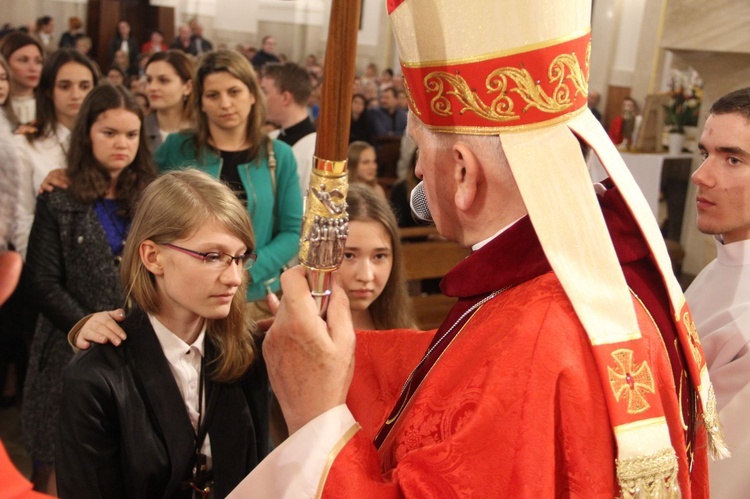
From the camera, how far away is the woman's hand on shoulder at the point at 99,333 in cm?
199

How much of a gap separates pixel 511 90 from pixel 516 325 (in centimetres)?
42

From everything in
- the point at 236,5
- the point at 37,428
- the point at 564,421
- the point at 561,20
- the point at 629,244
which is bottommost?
the point at 37,428

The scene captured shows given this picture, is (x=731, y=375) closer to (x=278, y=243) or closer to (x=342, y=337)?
(x=342, y=337)

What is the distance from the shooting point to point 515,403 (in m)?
1.34

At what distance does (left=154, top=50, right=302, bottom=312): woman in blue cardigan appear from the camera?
3525 mm

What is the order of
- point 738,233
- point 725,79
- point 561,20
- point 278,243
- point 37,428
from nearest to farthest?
1. point 561,20
2. point 738,233
3. point 37,428
4. point 278,243
5. point 725,79

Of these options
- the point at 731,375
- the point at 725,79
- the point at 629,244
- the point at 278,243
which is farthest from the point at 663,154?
the point at 629,244

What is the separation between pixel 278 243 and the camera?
3.56 m

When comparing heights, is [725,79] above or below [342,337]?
above

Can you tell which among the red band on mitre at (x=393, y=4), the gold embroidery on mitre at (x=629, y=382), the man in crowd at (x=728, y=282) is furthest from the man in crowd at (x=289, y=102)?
the gold embroidery on mitre at (x=629, y=382)

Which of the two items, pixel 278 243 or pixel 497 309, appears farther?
pixel 278 243

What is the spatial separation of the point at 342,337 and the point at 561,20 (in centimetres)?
68

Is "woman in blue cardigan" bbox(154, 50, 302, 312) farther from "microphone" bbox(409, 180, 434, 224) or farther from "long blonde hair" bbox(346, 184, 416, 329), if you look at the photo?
"microphone" bbox(409, 180, 434, 224)

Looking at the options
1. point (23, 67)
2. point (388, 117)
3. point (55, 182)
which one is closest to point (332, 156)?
point (55, 182)
